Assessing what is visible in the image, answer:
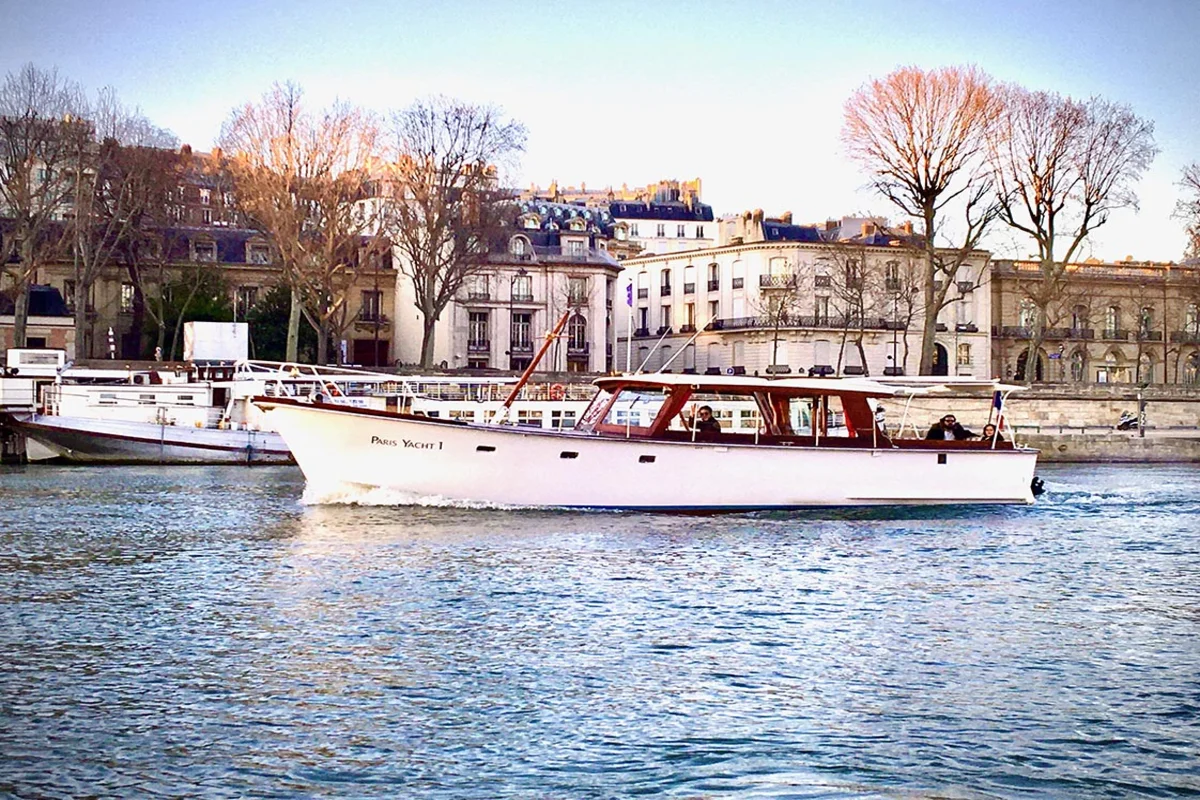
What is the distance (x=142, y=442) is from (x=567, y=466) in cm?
2505

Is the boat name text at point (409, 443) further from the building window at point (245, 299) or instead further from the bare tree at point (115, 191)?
the building window at point (245, 299)

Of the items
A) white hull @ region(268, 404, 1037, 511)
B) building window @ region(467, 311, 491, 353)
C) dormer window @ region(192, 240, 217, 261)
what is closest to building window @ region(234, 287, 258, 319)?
dormer window @ region(192, 240, 217, 261)

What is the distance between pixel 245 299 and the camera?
274ft

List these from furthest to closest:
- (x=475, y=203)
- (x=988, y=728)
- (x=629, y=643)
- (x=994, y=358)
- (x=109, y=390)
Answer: (x=994, y=358) < (x=475, y=203) < (x=109, y=390) < (x=629, y=643) < (x=988, y=728)

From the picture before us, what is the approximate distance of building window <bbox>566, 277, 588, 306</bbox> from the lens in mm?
87500

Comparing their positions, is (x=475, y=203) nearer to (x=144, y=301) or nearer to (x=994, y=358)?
(x=144, y=301)

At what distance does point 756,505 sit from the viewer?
30094 millimetres

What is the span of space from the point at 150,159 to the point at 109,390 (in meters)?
16.7

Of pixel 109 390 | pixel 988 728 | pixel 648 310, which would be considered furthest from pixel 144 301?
pixel 988 728

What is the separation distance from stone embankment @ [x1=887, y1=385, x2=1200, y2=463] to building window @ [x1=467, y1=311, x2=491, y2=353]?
28802 mm

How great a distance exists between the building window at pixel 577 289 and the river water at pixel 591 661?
59.3 meters

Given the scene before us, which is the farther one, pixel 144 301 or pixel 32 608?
pixel 144 301

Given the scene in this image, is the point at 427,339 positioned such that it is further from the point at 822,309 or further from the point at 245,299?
the point at 822,309

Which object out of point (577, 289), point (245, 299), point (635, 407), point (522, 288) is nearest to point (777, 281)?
point (577, 289)
